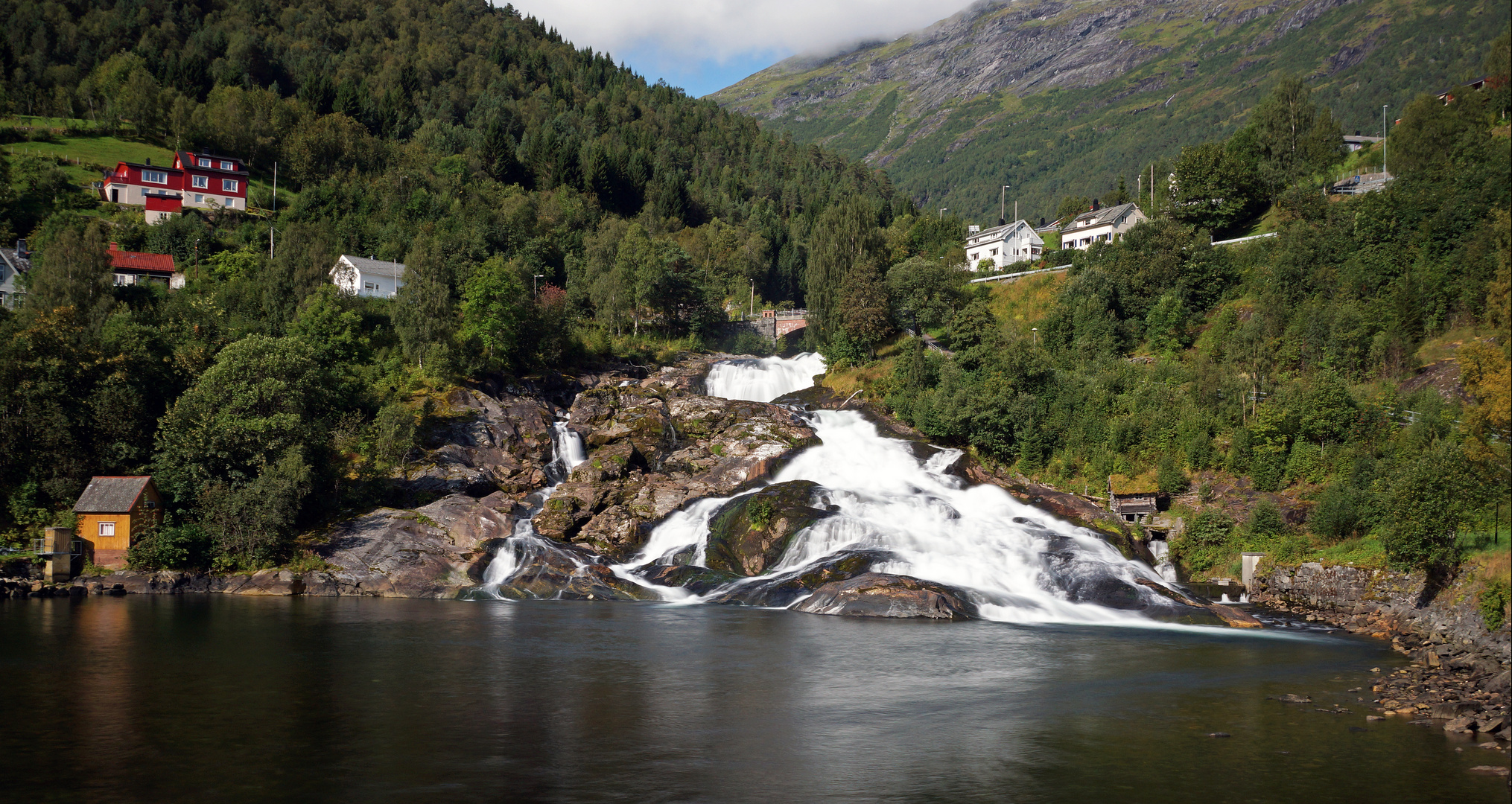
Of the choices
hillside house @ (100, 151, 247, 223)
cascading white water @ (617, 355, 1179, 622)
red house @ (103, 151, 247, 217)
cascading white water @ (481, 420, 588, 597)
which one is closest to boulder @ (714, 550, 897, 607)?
cascading white water @ (617, 355, 1179, 622)

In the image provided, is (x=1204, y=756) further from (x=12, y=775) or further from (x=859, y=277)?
(x=859, y=277)

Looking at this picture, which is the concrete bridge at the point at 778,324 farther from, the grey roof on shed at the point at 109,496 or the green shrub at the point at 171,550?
the grey roof on shed at the point at 109,496

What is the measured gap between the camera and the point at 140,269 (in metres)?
78.4

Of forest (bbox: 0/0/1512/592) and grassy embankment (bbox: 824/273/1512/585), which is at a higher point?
forest (bbox: 0/0/1512/592)

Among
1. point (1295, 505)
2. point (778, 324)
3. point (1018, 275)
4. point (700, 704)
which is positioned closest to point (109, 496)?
point (700, 704)

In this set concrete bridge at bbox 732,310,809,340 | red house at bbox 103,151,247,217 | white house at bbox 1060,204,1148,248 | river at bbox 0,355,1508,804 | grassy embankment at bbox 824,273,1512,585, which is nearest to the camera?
A: river at bbox 0,355,1508,804

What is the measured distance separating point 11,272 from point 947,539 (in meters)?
73.1

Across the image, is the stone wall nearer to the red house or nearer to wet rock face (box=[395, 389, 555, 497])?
wet rock face (box=[395, 389, 555, 497])

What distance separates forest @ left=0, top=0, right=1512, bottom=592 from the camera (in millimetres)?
→ 48219

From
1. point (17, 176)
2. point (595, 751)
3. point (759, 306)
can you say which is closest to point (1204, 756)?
point (595, 751)

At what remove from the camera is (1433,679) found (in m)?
27.6

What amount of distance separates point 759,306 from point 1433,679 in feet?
307

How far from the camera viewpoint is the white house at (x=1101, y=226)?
95.9 metres

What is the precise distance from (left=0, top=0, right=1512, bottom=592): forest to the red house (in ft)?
9.85
